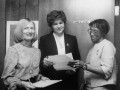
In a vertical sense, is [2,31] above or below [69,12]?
below

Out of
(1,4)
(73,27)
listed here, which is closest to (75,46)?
(73,27)

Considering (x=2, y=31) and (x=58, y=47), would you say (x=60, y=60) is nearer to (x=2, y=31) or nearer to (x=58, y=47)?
(x=58, y=47)

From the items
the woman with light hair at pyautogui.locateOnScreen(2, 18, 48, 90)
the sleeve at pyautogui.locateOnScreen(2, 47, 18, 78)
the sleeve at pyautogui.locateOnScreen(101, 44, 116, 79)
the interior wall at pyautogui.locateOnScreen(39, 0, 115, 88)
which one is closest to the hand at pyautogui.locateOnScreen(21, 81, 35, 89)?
the woman with light hair at pyautogui.locateOnScreen(2, 18, 48, 90)

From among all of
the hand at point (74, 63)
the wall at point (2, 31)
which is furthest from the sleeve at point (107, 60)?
the wall at point (2, 31)

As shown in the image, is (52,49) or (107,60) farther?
(52,49)

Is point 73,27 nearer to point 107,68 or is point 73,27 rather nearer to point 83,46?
point 83,46

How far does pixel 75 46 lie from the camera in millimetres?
2443

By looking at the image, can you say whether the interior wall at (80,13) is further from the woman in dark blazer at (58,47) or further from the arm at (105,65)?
the arm at (105,65)

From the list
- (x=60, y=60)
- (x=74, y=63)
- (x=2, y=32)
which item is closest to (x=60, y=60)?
(x=60, y=60)

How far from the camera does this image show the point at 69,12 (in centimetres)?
267

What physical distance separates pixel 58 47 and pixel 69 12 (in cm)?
52

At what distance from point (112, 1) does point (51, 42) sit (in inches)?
32.9

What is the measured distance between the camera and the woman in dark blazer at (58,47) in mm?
2305

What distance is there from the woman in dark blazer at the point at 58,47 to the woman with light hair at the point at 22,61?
0.60 ft
